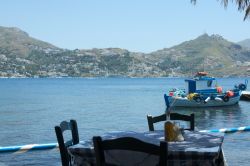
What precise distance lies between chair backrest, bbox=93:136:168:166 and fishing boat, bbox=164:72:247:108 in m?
42.0

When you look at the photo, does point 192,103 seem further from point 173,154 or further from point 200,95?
point 173,154

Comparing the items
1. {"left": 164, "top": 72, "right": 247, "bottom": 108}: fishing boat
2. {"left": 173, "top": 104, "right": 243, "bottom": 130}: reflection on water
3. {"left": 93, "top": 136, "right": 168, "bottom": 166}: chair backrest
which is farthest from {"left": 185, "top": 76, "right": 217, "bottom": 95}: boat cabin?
{"left": 93, "top": 136, "right": 168, "bottom": 166}: chair backrest

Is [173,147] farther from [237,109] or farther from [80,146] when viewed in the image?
[237,109]

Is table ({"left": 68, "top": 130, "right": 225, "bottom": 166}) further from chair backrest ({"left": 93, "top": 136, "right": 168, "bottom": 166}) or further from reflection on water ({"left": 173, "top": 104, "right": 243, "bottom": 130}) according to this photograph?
reflection on water ({"left": 173, "top": 104, "right": 243, "bottom": 130})

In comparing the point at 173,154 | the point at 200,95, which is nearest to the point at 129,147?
the point at 173,154

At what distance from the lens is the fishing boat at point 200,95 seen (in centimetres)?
4719

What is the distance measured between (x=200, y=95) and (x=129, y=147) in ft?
151

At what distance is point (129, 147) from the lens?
12.5 feet

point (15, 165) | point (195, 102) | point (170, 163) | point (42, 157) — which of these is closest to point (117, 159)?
point (170, 163)

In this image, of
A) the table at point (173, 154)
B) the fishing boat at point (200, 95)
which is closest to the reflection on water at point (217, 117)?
the fishing boat at point (200, 95)

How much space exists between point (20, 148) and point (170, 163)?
3.14 m

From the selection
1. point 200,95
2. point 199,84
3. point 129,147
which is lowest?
point 200,95

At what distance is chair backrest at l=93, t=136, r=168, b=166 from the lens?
372 cm

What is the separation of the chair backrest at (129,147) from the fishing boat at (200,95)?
138ft
